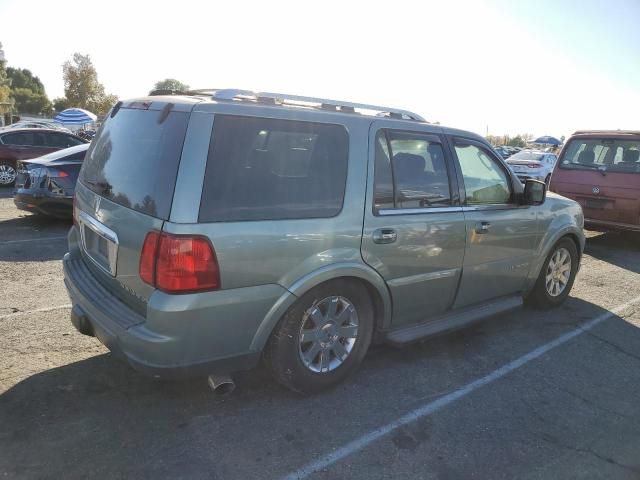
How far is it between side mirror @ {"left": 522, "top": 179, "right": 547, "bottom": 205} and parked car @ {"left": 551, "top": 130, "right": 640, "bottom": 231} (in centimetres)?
462

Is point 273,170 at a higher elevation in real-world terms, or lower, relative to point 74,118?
higher

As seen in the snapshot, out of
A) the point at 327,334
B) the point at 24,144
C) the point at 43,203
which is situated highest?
the point at 24,144

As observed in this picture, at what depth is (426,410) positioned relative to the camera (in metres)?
3.20

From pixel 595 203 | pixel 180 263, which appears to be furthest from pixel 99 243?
pixel 595 203

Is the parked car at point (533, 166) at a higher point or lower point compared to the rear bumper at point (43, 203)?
higher

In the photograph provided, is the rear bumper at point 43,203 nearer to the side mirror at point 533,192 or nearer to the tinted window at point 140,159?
the tinted window at point 140,159

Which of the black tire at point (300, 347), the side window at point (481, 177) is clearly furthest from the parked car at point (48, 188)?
the side window at point (481, 177)

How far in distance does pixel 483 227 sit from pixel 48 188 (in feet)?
22.1

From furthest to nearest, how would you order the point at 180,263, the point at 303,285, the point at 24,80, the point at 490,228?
the point at 24,80 < the point at 490,228 < the point at 303,285 < the point at 180,263

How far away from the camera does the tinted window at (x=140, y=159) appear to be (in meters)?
2.62

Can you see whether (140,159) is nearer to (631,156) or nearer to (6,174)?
(631,156)

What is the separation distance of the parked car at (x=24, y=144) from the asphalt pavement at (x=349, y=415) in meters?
9.09

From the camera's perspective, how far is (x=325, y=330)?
3217 mm

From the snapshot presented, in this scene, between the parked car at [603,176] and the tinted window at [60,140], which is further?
the tinted window at [60,140]
